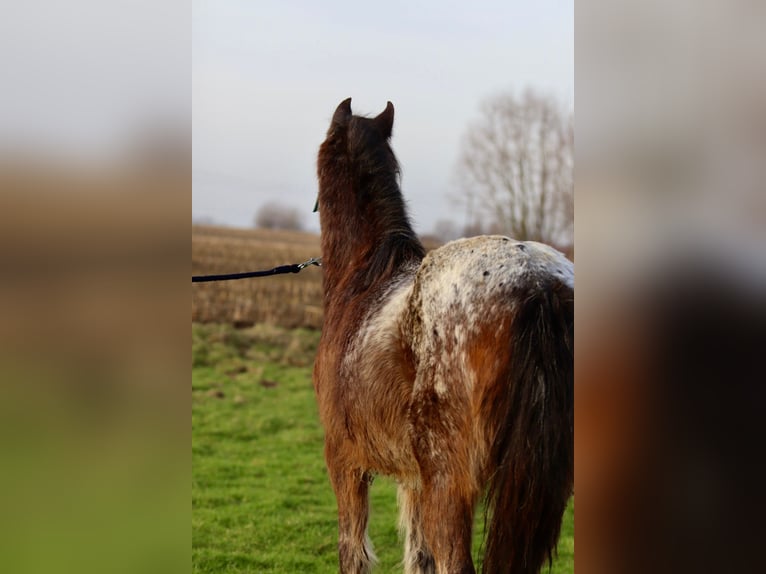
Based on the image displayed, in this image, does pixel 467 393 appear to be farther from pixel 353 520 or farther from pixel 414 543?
pixel 414 543

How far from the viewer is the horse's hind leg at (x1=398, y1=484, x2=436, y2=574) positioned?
390cm

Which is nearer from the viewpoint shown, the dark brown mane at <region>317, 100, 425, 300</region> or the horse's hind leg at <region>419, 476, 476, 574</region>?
the horse's hind leg at <region>419, 476, 476, 574</region>

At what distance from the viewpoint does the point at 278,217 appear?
780 inches

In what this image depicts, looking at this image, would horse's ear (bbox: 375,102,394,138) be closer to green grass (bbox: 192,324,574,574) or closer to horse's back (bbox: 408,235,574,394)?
horse's back (bbox: 408,235,574,394)

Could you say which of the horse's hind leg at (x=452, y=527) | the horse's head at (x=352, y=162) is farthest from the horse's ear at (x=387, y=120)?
the horse's hind leg at (x=452, y=527)

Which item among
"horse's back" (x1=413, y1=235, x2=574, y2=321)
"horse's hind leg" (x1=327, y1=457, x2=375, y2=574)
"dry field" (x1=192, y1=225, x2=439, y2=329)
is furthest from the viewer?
"dry field" (x1=192, y1=225, x2=439, y2=329)

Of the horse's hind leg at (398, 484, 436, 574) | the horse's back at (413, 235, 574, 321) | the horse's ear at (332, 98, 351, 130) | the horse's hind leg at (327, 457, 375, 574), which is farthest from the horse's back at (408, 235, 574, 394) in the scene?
the horse's ear at (332, 98, 351, 130)

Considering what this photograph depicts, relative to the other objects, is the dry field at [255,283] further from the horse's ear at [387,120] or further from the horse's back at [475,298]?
the horse's back at [475,298]

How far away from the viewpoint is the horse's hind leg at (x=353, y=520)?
3.68 m

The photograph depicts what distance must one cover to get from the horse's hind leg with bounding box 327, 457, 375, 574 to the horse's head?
1.53 meters

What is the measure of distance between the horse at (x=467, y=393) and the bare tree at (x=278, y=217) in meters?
15.7
